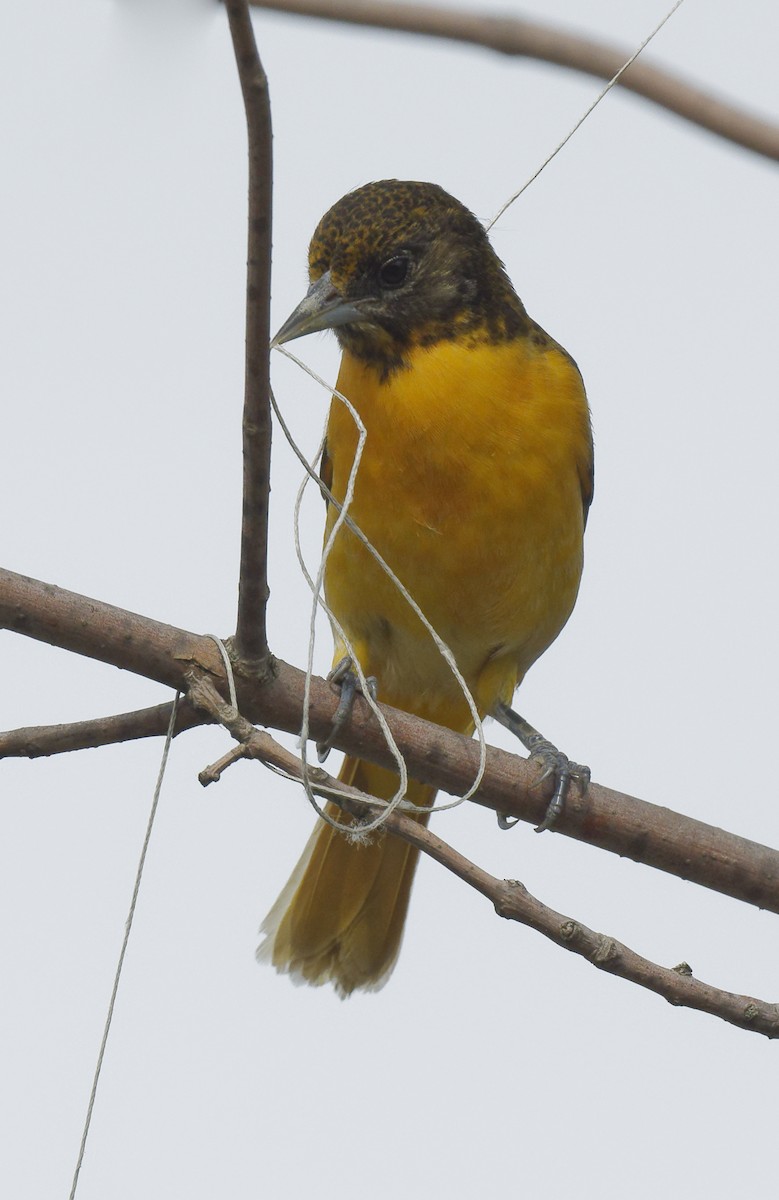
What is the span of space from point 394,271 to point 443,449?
54 centimetres

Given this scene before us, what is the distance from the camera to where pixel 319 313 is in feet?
13.3

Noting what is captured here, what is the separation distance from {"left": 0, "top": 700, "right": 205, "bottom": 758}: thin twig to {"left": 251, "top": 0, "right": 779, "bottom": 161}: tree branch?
4.78 feet

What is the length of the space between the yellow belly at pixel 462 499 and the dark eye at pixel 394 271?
0.69 feet

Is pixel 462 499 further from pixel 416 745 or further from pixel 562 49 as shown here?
pixel 562 49

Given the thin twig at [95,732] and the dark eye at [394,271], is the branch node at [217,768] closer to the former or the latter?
the thin twig at [95,732]

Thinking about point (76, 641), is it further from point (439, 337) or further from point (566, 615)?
point (566, 615)

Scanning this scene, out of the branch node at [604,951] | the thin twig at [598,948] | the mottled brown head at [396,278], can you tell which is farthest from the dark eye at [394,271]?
the branch node at [604,951]

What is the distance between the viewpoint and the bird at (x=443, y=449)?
412 centimetres

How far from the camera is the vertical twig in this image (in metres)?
2.21

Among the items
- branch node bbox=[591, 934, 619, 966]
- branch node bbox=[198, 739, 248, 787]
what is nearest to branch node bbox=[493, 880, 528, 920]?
branch node bbox=[591, 934, 619, 966]

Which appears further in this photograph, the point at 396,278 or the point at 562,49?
the point at 396,278

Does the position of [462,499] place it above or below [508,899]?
above

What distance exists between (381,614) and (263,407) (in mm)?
1774

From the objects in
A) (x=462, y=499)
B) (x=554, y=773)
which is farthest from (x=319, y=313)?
(x=554, y=773)
